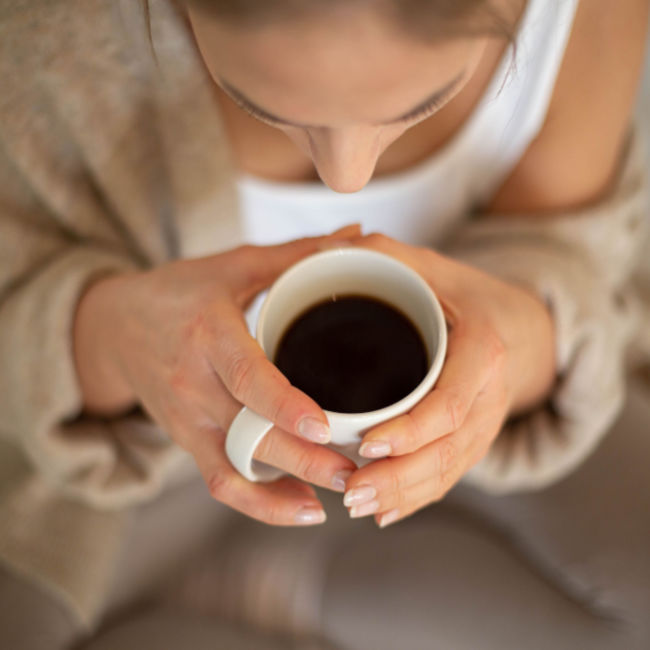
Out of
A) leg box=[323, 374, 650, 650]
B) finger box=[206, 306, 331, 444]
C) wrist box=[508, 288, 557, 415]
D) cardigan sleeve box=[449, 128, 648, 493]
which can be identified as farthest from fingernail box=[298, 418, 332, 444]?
leg box=[323, 374, 650, 650]

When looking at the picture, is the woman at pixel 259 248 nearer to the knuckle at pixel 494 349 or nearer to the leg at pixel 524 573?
the knuckle at pixel 494 349

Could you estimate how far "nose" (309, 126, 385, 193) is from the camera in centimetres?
34

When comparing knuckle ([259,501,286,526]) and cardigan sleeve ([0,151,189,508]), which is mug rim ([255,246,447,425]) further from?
cardigan sleeve ([0,151,189,508])

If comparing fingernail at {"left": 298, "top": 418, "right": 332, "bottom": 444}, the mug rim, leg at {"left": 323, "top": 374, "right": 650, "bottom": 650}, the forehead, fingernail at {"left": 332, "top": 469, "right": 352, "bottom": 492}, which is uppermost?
the forehead

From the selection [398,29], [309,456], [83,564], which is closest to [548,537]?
[309,456]

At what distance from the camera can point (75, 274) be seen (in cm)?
69

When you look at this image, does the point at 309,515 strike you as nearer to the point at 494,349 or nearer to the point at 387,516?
the point at 387,516

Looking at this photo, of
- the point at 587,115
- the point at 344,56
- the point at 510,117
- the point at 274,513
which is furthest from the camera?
the point at 587,115

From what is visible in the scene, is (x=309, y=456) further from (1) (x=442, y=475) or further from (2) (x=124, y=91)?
(2) (x=124, y=91)

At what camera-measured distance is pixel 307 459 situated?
0.46m

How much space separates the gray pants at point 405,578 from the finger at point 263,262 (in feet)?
1.59

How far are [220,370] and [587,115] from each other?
0.59 m

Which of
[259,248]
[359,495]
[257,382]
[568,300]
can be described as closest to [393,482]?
[359,495]

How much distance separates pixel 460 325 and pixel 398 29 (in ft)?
0.98
